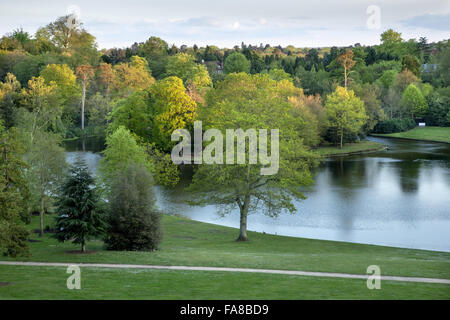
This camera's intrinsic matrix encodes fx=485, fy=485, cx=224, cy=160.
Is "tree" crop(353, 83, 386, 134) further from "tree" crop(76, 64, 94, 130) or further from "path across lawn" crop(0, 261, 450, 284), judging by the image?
"path across lawn" crop(0, 261, 450, 284)

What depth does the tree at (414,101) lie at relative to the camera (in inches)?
3391

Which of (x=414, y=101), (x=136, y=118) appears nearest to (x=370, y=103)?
(x=414, y=101)

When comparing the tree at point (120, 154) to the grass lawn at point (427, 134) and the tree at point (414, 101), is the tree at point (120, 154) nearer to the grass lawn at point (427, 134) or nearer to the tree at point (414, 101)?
the grass lawn at point (427, 134)

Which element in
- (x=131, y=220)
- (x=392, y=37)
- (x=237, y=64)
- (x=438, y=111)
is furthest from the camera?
(x=392, y=37)

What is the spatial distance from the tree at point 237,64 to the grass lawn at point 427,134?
38.2 metres

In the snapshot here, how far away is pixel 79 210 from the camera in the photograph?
21.2 meters

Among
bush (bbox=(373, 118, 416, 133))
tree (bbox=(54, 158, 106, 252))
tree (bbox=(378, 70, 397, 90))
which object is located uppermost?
tree (bbox=(378, 70, 397, 90))

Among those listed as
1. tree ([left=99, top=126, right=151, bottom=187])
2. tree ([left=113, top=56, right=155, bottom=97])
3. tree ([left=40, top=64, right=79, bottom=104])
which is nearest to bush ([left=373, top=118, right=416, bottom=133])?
tree ([left=113, top=56, right=155, bottom=97])

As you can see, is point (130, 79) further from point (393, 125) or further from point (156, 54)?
point (393, 125)

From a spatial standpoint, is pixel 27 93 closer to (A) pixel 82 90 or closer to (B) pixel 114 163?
(A) pixel 82 90

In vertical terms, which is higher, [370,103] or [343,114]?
[370,103]

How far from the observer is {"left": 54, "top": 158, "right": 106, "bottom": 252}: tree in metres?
21.0

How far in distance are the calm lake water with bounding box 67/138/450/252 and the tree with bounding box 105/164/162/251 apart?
31.2 feet

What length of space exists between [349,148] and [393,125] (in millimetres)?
20217
